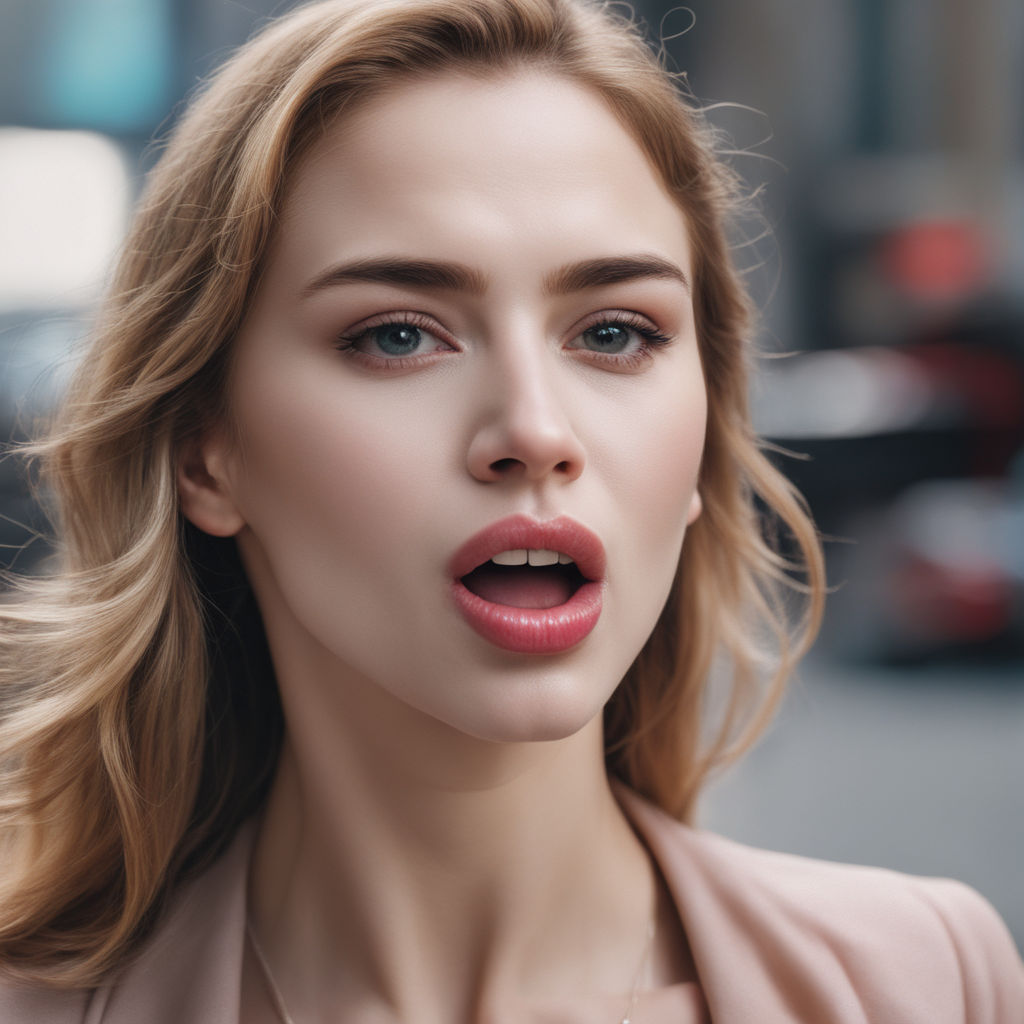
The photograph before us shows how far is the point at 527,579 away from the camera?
136cm

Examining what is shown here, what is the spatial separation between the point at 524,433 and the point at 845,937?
0.70 meters

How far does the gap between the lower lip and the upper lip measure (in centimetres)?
3

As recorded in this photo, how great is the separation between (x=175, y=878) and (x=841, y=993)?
0.80 meters

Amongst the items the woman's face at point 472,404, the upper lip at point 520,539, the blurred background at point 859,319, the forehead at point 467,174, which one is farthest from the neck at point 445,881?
the blurred background at point 859,319

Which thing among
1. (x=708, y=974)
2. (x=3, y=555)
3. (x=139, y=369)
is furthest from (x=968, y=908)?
(x=3, y=555)

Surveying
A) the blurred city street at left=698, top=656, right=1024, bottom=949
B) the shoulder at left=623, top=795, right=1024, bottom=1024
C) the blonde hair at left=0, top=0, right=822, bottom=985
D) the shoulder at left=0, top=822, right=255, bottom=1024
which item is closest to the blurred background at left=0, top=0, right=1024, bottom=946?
the blurred city street at left=698, top=656, right=1024, bottom=949

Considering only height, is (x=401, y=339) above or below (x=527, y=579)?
above

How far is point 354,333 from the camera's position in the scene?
4.56 ft

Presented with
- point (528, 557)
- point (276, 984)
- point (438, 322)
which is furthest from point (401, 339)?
point (276, 984)

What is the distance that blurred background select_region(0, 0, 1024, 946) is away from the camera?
5289 mm

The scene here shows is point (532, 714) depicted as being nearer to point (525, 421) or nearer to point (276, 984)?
point (525, 421)

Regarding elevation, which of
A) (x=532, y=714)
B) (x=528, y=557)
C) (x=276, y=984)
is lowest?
(x=276, y=984)

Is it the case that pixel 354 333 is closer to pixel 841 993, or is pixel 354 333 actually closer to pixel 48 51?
pixel 841 993

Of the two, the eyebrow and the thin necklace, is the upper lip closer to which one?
the eyebrow
